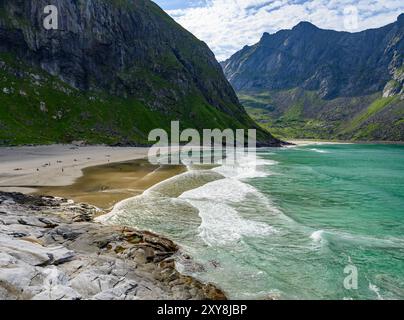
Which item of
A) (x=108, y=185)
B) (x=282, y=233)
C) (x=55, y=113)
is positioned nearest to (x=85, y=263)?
(x=282, y=233)

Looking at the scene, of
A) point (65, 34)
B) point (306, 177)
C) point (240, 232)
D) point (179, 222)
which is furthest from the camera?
point (65, 34)

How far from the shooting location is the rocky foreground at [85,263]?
15461mm

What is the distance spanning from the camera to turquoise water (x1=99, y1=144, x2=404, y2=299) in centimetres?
2114

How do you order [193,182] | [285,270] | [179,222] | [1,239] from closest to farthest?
[1,239], [285,270], [179,222], [193,182]

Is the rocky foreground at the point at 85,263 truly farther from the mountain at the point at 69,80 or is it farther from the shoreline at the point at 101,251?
the mountain at the point at 69,80

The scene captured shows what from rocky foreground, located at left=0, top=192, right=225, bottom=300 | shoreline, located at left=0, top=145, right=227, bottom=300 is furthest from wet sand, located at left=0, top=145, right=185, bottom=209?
rocky foreground, located at left=0, top=192, right=225, bottom=300

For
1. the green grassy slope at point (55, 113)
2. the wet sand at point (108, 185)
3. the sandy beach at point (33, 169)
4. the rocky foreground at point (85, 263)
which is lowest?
the wet sand at point (108, 185)

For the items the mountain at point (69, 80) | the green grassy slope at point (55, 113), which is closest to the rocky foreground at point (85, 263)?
the green grassy slope at point (55, 113)

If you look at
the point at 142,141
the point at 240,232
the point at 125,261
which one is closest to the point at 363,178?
the point at 240,232

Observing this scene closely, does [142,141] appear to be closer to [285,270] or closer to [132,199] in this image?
[132,199]

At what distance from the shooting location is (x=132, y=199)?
43.3 metres

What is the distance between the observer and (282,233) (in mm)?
30750

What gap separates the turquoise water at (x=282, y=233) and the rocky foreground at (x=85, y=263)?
89.4 inches

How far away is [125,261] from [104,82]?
17830 centimetres
